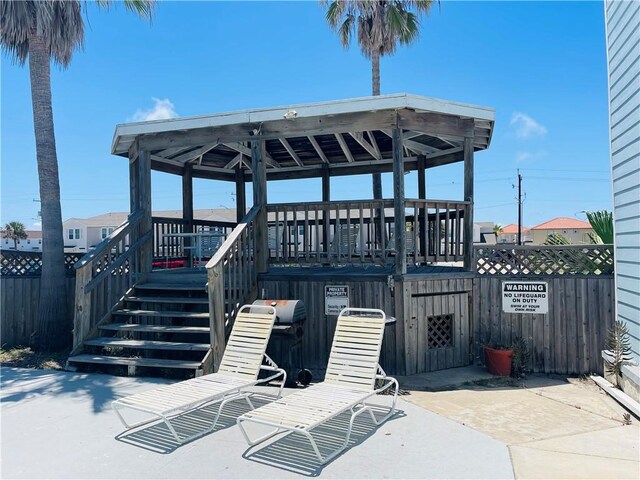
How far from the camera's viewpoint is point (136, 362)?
5578 mm

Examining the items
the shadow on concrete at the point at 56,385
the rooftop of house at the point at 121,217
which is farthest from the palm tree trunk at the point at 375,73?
the rooftop of house at the point at 121,217

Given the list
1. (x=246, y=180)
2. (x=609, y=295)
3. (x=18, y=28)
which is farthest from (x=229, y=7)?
(x=609, y=295)

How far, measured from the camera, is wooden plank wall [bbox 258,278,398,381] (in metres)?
5.95

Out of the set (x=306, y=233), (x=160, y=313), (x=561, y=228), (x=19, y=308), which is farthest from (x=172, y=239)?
(x=561, y=228)

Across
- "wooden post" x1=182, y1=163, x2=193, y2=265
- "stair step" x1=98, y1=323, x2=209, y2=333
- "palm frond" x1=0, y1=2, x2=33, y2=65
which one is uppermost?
"palm frond" x1=0, y1=2, x2=33, y2=65

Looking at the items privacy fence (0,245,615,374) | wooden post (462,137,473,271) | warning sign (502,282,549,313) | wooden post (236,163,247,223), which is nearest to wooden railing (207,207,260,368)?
privacy fence (0,245,615,374)

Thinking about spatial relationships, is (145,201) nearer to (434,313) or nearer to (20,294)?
(20,294)

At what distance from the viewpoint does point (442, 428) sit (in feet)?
12.7

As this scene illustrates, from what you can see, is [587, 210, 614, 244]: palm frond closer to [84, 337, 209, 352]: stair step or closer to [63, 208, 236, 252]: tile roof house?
[84, 337, 209, 352]: stair step

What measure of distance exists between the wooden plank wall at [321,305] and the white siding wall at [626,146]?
9.64 ft

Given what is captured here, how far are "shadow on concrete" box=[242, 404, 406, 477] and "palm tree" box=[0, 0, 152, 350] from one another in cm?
544

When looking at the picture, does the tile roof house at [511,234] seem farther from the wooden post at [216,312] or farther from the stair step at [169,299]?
the wooden post at [216,312]

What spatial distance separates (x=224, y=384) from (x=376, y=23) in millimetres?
11352

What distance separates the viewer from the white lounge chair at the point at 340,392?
10.7ft
